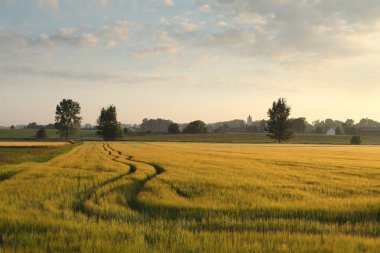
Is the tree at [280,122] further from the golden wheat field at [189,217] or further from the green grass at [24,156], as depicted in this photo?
the golden wheat field at [189,217]

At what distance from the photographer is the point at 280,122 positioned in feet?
381

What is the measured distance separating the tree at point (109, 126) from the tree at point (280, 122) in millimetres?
49163

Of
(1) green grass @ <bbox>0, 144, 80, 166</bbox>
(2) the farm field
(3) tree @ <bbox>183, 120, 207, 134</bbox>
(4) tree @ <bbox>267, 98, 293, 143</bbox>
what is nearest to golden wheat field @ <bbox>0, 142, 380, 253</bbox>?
(1) green grass @ <bbox>0, 144, 80, 166</bbox>

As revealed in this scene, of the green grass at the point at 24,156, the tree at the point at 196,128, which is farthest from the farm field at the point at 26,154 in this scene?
the tree at the point at 196,128

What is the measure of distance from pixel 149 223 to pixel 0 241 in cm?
305

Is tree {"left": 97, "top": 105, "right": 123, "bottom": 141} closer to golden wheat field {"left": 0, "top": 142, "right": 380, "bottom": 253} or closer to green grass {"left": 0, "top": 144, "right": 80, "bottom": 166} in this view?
green grass {"left": 0, "top": 144, "right": 80, "bottom": 166}

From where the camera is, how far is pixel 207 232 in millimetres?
7699

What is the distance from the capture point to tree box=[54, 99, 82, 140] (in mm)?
133500

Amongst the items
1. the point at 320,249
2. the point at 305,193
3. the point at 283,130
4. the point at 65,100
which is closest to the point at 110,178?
the point at 305,193

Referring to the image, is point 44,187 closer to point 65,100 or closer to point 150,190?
point 150,190

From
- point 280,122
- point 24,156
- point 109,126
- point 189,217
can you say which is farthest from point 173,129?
point 189,217

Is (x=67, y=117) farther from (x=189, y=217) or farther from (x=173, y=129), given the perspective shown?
(x=189, y=217)

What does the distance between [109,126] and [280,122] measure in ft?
179

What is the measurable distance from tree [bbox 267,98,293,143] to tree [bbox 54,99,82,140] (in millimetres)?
66469
